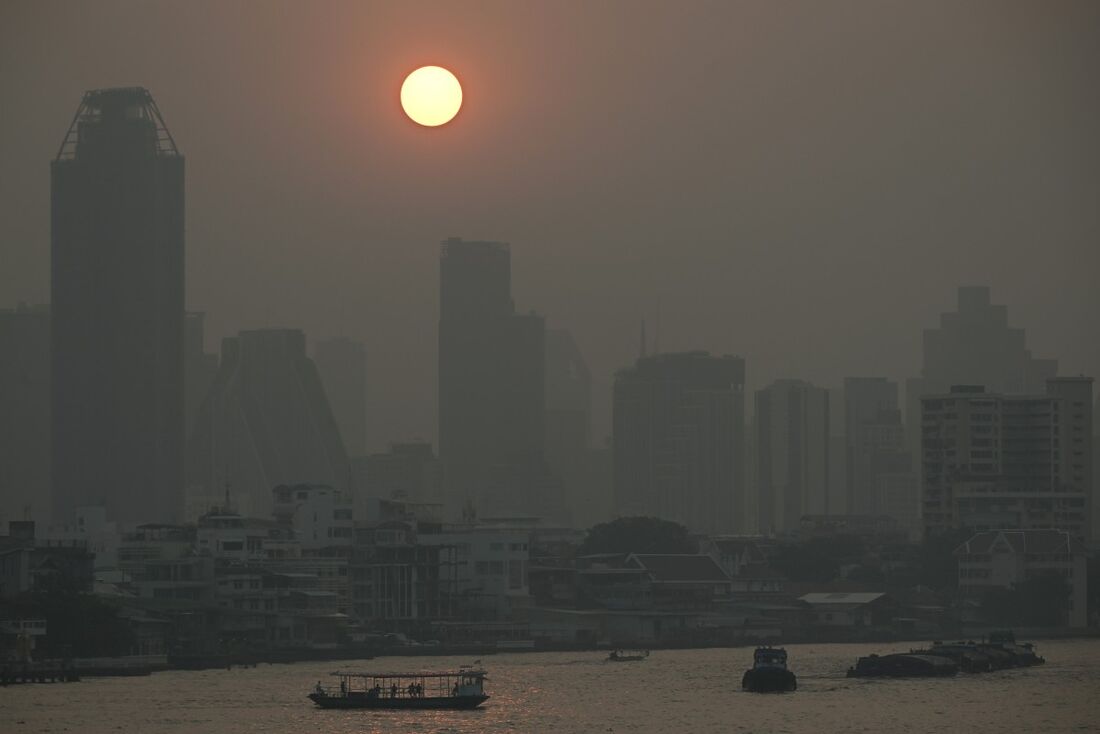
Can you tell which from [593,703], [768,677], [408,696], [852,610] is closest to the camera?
[408,696]

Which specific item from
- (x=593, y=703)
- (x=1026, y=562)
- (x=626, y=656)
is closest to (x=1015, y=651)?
(x=626, y=656)

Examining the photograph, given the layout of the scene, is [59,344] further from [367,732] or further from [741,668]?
[367,732]

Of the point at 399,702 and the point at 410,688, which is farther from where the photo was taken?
the point at 410,688

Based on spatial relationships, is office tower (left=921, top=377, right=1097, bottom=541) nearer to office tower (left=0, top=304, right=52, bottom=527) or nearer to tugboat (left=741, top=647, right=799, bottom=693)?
tugboat (left=741, top=647, right=799, bottom=693)

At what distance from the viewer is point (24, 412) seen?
191 metres

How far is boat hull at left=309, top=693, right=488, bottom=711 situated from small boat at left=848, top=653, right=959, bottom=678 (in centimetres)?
1482

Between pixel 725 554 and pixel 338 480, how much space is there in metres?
89.7

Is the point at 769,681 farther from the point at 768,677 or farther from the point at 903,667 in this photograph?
the point at 903,667

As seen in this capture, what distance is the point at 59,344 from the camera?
15888cm

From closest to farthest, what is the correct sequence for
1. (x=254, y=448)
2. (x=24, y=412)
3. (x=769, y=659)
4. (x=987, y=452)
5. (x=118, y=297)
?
1. (x=769, y=659)
2. (x=987, y=452)
3. (x=118, y=297)
4. (x=24, y=412)
5. (x=254, y=448)

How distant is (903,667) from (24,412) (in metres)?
132

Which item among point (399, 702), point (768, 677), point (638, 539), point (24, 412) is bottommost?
point (399, 702)

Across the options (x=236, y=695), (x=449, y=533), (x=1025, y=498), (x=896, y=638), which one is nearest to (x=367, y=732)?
(x=236, y=695)

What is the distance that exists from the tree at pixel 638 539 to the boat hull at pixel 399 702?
50.7m
